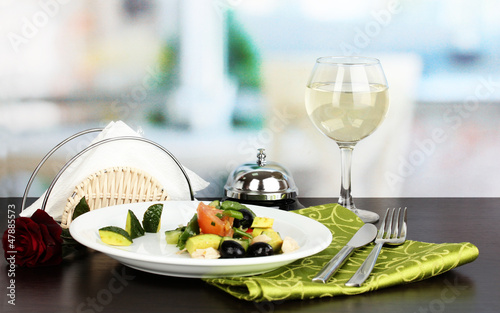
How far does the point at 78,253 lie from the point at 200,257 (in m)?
0.26

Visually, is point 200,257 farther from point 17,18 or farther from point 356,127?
point 17,18

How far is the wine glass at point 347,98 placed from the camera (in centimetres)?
110

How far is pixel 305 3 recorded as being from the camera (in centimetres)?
142

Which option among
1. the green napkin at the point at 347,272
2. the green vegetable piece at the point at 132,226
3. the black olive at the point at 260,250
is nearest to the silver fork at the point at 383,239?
the green napkin at the point at 347,272

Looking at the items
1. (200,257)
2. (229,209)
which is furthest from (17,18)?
(200,257)

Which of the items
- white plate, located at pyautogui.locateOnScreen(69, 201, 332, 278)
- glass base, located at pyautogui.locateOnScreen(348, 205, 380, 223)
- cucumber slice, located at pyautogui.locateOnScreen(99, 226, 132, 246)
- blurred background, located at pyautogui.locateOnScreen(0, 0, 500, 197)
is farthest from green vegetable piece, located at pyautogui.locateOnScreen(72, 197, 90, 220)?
glass base, located at pyautogui.locateOnScreen(348, 205, 380, 223)

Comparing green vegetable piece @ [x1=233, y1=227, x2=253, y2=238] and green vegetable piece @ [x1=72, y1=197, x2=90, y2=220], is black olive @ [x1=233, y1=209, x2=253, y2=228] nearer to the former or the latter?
green vegetable piece @ [x1=233, y1=227, x2=253, y2=238]

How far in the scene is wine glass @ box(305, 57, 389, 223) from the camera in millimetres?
1101

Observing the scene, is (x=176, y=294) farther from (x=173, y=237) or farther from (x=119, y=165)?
(x=119, y=165)

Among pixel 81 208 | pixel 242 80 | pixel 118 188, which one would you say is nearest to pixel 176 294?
pixel 81 208

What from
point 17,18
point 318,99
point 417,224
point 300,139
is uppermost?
point 17,18

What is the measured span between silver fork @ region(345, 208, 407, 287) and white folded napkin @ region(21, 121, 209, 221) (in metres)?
0.44

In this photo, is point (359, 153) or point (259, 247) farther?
point (359, 153)

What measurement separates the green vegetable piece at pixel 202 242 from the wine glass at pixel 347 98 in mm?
404
